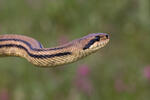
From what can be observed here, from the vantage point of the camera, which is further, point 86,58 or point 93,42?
point 86,58

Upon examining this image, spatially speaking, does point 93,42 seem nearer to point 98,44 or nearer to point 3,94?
point 98,44

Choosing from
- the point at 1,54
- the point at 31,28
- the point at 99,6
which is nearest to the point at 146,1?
the point at 99,6

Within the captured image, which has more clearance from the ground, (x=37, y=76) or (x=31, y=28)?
(x=31, y=28)

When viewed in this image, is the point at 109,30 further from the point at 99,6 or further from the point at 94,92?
the point at 94,92

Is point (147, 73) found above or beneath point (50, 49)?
beneath

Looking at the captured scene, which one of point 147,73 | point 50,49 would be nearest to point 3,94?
point 50,49

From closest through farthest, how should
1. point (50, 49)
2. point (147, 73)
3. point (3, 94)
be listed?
1. point (50, 49)
2. point (3, 94)
3. point (147, 73)

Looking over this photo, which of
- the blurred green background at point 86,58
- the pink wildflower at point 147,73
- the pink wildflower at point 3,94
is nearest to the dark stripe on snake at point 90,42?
the blurred green background at point 86,58
